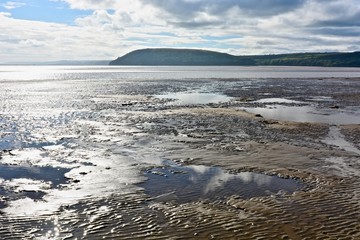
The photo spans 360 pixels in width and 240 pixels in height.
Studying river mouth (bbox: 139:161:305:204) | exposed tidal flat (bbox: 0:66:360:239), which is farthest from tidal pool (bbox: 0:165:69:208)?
river mouth (bbox: 139:161:305:204)

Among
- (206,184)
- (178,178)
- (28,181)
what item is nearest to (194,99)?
(178,178)

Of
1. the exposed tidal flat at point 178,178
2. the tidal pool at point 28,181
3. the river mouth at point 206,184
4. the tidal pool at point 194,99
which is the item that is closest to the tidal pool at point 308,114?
the exposed tidal flat at point 178,178

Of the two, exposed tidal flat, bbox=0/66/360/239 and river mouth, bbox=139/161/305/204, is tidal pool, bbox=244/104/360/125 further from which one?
river mouth, bbox=139/161/305/204

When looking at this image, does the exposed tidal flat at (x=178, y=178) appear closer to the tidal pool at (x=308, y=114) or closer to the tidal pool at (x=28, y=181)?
the tidal pool at (x=28, y=181)

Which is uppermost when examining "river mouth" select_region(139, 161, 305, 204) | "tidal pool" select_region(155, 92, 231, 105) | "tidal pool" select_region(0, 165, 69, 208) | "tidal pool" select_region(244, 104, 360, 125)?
"tidal pool" select_region(155, 92, 231, 105)

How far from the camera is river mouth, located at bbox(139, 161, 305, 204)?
12188 millimetres

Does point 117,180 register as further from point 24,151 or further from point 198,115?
point 198,115

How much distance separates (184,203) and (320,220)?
406 centimetres

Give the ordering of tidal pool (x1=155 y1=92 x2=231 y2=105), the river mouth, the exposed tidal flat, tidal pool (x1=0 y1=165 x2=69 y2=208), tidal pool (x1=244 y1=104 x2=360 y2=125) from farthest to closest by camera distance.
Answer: tidal pool (x1=155 y1=92 x2=231 y2=105)
tidal pool (x1=244 y1=104 x2=360 y2=125)
the river mouth
tidal pool (x1=0 y1=165 x2=69 y2=208)
the exposed tidal flat

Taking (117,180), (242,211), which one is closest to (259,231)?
(242,211)

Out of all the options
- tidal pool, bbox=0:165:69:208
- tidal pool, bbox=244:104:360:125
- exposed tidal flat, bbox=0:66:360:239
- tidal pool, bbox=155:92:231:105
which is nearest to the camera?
exposed tidal flat, bbox=0:66:360:239

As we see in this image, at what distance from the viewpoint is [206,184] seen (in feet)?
43.6

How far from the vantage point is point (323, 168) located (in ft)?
51.4

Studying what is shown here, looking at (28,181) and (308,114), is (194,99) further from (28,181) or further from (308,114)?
(28,181)
